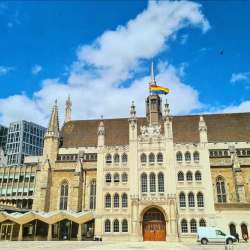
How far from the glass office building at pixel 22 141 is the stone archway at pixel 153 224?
85180 millimetres

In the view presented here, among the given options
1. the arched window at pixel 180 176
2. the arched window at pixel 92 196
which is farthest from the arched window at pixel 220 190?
the arched window at pixel 92 196

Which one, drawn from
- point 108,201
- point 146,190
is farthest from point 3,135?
point 146,190

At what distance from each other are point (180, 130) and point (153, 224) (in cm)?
1784

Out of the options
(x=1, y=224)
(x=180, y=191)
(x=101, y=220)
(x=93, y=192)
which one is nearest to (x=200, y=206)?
(x=180, y=191)

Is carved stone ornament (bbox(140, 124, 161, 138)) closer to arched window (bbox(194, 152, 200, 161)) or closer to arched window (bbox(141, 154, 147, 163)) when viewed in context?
arched window (bbox(141, 154, 147, 163))

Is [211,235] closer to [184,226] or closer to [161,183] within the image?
[184,226]

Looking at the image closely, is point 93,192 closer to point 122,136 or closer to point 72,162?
point 72,162

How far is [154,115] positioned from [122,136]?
6.91 meters

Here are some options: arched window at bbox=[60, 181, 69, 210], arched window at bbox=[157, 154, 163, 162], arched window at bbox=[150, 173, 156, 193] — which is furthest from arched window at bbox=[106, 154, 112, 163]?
arched window at bbox=[60, 181, 69, 210]

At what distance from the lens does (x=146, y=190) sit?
125ft

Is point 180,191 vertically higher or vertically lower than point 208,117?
lower

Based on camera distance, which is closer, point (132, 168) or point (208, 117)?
point (132, 168)

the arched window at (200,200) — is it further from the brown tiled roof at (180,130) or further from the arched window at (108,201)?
the arched window at (108,201)

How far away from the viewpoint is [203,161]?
38.4 metres
